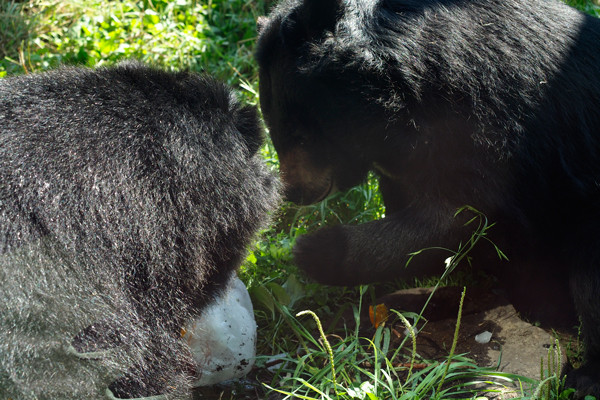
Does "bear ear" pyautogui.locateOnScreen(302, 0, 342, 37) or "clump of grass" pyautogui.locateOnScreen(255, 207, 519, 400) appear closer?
"clump of grass" pyautogui.locateOnScreen(255, 207, 519, 400)

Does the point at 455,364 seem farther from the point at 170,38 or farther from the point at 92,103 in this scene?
the point at 170,38

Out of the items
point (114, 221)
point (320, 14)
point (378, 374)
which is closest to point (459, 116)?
point (320, 14)

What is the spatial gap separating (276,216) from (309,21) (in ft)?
5.31

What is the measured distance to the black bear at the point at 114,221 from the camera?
7.52 feet

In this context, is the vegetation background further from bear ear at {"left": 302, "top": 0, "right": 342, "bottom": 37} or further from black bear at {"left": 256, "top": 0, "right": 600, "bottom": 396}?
bear ear at {"left": 302, "top": 0, "right": 342, "bottom": 37}

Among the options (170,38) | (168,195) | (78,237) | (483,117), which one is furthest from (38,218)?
(170,38)

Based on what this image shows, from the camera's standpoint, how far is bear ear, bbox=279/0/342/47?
3.25 meters

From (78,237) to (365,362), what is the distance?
1626mm

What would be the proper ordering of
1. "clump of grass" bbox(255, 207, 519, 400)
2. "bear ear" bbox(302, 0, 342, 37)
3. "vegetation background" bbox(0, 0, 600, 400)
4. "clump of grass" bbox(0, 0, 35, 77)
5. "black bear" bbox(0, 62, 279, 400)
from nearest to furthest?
"black bear" bbox(0, 62, 279, 400) → "clump of grass" bbox(255, 207, 519, 400) → "vegetation background" bbox(0, 0, 600, 400) → "bear ear" bbox(302, 0, 342, 37) → "clump of grass" bbox(0, 0, 35, 77)

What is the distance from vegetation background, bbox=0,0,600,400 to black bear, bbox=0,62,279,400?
71cm

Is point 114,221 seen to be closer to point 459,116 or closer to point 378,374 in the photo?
point 378,374

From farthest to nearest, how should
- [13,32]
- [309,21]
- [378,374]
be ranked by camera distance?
[13,32] → [309,21] → [378,374]

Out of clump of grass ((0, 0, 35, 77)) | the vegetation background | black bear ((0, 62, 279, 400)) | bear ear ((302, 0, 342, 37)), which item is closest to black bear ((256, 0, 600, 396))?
bear ear ((302, 0, 342, 37))

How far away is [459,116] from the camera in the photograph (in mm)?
3191
